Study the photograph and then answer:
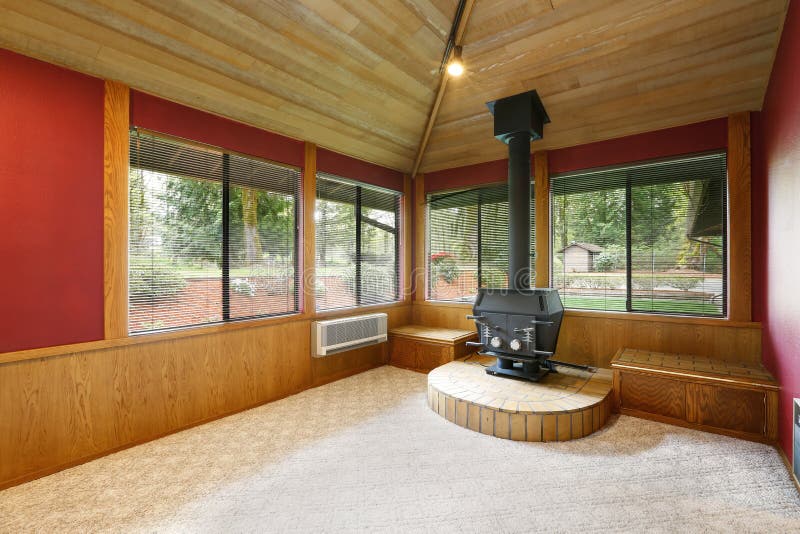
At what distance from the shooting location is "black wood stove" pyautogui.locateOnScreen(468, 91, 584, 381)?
308 centimetres

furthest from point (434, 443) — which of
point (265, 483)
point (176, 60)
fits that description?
point (176, 60)

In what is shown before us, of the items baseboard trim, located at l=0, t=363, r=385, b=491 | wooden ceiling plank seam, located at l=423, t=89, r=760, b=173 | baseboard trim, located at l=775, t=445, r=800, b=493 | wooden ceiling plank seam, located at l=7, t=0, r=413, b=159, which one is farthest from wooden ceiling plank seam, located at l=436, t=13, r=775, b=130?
baseboard trim, located at l=0, t=363, r=385, b=491

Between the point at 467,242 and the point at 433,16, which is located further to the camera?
the point at 467,242

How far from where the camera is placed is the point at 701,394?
8.81 feet

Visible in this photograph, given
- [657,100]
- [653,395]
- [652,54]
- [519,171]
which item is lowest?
[653,395]

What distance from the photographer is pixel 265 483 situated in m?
2.08

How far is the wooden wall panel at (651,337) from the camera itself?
3049 mm

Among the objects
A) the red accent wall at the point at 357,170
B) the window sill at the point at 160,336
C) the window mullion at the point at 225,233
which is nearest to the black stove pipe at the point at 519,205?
the red accent wall at the point at 357,170

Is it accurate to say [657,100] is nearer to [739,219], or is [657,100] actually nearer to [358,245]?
[739,219]

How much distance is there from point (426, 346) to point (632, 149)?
2870 mm

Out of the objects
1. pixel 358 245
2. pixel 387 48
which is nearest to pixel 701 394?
pixel 358 245

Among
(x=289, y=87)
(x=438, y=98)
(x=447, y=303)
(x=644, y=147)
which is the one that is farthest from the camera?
(x=447, y=303)

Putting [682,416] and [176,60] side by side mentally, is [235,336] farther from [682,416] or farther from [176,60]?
[682,416]

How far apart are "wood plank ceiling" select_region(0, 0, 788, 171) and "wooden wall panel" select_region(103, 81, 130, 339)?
22cm
